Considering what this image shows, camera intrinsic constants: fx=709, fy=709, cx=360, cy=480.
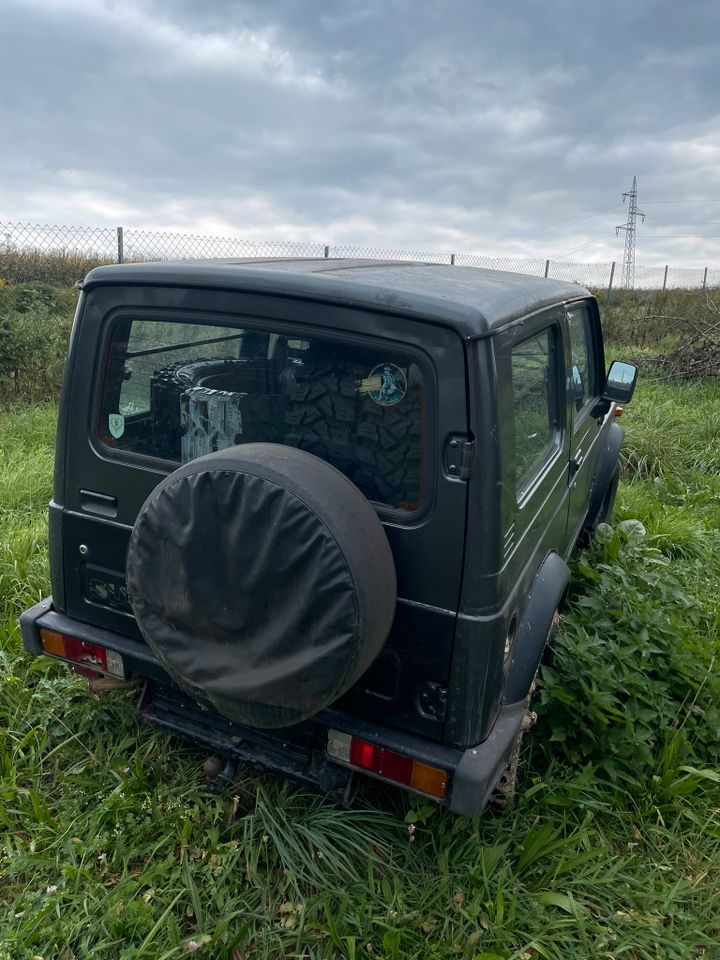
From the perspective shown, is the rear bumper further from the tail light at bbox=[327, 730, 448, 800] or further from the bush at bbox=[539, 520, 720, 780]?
the bush at bbox=[539, 520, 720, 780]

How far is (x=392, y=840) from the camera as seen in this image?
7.36 ft

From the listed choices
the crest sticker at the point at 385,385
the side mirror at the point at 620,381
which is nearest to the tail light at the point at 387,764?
the crest sticker at the point at 385,385

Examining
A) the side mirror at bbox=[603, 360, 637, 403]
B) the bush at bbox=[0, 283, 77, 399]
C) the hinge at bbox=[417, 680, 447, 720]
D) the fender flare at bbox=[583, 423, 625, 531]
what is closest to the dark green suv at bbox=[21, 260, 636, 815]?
the hinge at bbox=[417, 680, 447, 720]

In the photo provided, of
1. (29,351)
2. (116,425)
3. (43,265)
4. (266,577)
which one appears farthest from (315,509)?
(43,265)

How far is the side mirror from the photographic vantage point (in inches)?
140

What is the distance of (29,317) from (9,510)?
3683 millimetres

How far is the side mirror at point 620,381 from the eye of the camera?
3.55 meters

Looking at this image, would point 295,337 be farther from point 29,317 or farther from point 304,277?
point 29,317

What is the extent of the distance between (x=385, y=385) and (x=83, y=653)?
1.42 meters

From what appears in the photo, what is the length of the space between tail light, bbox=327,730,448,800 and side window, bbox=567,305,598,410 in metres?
1.75

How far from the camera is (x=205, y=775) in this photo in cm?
246

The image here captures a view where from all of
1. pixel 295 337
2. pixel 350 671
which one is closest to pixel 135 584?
pixel 350 671

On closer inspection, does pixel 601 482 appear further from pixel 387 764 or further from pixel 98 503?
pixel 98 503

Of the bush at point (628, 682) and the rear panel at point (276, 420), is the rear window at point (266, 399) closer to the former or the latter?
the rear panel at point (276, 420)
